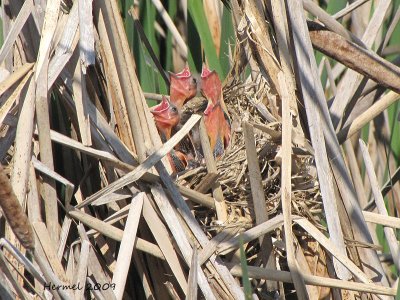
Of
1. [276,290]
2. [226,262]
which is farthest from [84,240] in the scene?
[276,290]

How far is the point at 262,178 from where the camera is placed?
165 centimetres

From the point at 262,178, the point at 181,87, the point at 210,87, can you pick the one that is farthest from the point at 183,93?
the point at 262,178

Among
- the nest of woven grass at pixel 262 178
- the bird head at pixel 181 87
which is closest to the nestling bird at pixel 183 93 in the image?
the bird head at pixel 181 87

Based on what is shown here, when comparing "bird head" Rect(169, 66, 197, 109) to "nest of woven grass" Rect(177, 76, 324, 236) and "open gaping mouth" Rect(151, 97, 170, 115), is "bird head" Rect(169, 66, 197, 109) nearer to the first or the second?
"open gaping mouth" Rect(151, 97, 170, 115)

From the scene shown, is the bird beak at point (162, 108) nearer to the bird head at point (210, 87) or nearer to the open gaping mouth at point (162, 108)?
the open gaping mouth at point (162, 108)

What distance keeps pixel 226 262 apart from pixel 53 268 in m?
0.35

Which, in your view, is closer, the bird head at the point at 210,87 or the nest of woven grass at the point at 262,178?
the nest of woven grass at the point at 262,178

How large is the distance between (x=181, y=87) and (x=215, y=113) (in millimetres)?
136

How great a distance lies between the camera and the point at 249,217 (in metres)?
1.59

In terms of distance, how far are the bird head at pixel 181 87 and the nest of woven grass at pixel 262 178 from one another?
29 centimetres

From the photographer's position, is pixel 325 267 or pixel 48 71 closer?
pixel 48 71

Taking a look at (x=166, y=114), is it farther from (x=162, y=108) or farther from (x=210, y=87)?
(x=210, y=87)

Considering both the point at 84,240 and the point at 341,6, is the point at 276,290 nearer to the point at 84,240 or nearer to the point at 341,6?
the point at 84,240

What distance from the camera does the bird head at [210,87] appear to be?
192 centimetres
